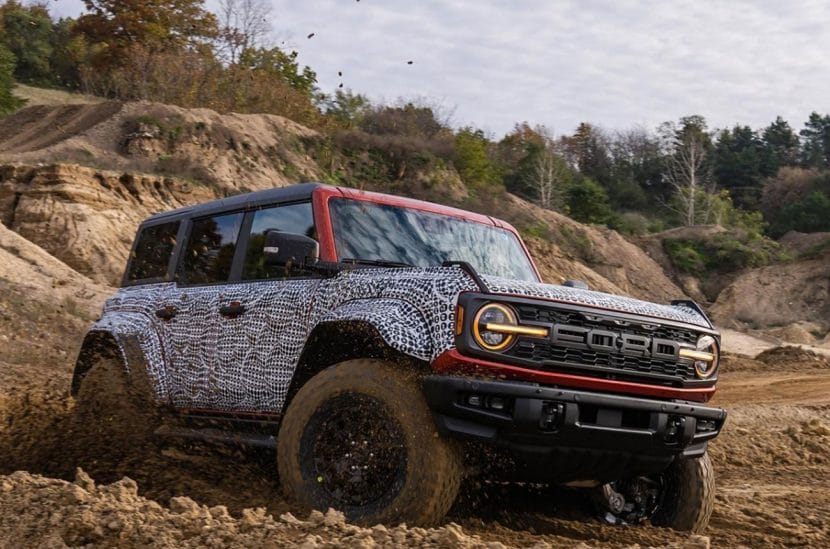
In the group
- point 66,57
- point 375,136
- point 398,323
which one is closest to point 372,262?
point 398,323

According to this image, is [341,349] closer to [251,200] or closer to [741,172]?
[251,200]

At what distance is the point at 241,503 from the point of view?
4973mm

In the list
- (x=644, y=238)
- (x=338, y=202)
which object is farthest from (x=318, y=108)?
(x=338, y=202)

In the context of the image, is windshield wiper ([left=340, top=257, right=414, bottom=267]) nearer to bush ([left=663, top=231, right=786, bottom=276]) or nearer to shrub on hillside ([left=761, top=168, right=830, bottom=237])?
bush ([left=663, top=231, right=786, bottom=276])

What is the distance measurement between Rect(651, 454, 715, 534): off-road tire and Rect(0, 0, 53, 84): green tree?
55.7 metres

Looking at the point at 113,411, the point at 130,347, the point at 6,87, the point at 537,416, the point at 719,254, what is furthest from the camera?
the point at 6,87

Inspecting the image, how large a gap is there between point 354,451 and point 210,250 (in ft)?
7.35

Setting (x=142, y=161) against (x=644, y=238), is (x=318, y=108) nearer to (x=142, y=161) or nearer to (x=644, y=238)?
(x=644, y=238)

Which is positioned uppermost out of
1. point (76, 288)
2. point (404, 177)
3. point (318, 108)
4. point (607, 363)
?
point (318, 108)

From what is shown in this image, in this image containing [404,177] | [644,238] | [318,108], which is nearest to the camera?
[404,177]

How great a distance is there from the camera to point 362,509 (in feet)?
13.9

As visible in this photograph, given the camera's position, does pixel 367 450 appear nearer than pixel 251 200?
Yes

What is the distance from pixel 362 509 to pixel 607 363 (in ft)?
4.34

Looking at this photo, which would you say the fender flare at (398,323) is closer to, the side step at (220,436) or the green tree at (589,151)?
the side step at (220,436)
